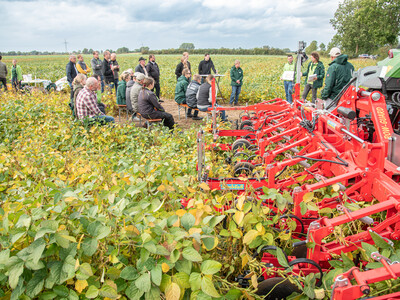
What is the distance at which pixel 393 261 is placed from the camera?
175 cm

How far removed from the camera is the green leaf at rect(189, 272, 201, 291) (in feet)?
5.14

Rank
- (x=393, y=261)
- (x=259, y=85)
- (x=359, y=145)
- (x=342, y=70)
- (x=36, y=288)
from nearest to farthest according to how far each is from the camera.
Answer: (x=36, y=288) < (x=393, y=261) < (x=359, y=145) < (x=342, y=70) < (x=259, y=85)

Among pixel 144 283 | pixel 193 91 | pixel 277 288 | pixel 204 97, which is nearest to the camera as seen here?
pixel 144 283

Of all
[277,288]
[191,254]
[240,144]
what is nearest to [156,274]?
[191,254]

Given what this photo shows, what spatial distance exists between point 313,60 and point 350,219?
783 centimetres

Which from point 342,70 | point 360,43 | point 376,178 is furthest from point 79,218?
point 360,43

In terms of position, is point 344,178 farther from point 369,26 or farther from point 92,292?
point 369,26

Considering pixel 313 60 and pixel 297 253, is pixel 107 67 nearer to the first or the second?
pixel 313 60

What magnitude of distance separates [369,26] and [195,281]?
63.5m

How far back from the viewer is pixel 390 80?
15.8ft

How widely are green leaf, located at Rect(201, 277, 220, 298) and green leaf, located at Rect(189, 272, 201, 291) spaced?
3cm

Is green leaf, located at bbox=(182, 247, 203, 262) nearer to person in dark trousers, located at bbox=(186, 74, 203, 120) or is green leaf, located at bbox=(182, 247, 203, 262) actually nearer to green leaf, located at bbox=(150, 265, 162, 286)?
green leaf, located at bbox=(150, 265, 162, 286)

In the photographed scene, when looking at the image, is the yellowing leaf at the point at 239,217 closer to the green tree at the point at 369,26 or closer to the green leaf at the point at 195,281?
the green leaf at the point at 195,281

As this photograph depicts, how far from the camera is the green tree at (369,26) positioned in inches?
A: 1992
